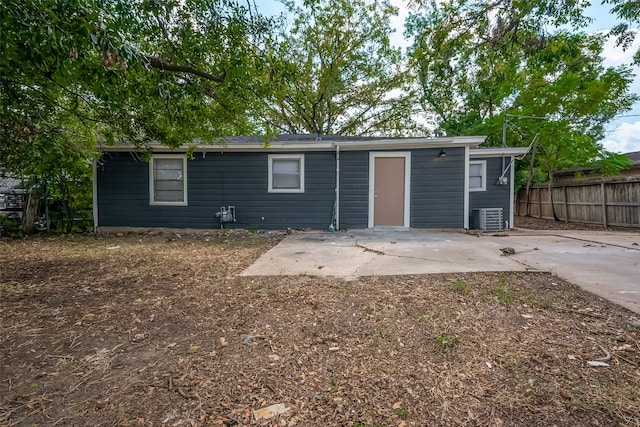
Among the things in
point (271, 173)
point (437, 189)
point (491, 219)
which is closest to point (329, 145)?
point (271, 173)

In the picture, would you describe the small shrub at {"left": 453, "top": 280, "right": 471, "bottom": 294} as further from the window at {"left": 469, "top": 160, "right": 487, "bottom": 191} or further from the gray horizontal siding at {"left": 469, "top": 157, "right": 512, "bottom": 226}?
the window at {"left": 469, "top": 160, "right": 487, "bottom": 191}

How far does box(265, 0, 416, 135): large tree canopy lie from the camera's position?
48.0 feet

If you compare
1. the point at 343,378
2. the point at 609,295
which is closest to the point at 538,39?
the point at 609,295

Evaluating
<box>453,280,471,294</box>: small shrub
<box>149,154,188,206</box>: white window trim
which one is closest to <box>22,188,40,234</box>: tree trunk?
<box>149,154,188,206</box>: white window trim

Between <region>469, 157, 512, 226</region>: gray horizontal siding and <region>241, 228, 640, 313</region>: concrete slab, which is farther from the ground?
<region>469, 157, 512, 226</region>: gray horizontal siding

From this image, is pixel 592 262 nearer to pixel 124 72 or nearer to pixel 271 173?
pixel 124 72

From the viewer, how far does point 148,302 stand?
2873mm

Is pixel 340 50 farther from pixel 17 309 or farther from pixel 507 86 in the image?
pixel 17 309

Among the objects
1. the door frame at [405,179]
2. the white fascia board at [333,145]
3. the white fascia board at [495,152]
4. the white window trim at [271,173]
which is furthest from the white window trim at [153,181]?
the white fascia board at [495,152]

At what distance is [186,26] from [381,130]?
14.0 metres

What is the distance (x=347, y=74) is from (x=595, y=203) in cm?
1156

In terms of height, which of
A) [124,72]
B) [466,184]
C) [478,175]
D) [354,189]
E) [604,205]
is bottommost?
[604,205]

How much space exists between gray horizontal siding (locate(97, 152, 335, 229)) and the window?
444 centimetres

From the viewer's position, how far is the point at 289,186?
26.7 ft
